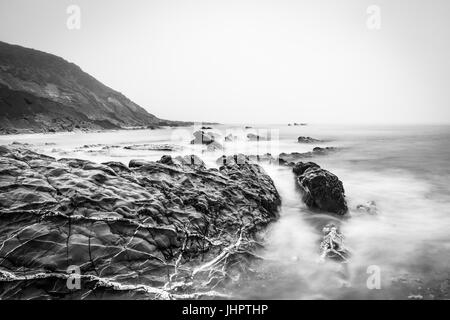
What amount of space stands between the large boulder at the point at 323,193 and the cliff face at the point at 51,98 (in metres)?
47.9

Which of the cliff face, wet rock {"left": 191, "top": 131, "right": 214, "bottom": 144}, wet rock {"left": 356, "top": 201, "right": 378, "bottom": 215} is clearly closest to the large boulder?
wet rock {"left": 356, "top": 201, "right": 378, "bottom": 215}

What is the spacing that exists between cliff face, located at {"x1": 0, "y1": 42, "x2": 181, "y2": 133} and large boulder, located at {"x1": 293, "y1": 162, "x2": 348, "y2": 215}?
47922 millimetres

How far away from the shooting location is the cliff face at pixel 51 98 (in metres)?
47.5

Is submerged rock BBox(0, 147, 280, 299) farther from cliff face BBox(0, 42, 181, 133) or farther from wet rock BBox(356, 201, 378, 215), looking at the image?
cliff face BBox(0, 42, 181, 133)

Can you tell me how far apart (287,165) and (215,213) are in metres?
8.10

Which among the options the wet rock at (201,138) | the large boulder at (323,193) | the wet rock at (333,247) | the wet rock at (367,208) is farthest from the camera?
the wet rock at (201,138)

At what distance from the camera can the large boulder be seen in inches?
337

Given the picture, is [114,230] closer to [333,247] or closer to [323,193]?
[333,247]

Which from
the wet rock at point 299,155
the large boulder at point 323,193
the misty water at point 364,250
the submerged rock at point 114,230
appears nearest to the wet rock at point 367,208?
the misty water at point 364,250

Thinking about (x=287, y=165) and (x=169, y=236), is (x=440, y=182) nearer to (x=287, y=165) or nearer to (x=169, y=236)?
(x=287, y=165)

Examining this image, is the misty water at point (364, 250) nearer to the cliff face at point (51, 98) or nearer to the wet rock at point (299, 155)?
the wet rock at point (299, 155)

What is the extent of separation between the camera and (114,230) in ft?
16.9
